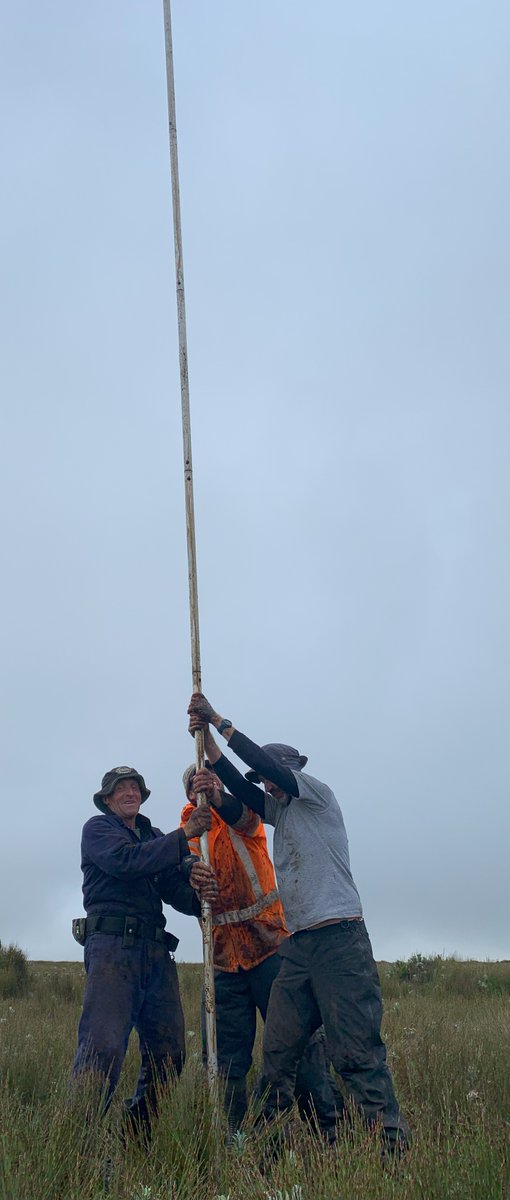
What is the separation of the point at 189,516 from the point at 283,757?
1.63 m

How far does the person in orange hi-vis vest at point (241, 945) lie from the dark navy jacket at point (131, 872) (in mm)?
332

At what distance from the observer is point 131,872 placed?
250 inches

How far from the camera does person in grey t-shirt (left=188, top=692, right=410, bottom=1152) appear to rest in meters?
5.72

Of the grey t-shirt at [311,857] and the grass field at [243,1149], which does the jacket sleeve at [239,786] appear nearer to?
the grey t-shirt at [311,857]

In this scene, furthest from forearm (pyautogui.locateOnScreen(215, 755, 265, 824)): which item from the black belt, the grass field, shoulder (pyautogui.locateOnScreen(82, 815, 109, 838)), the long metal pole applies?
the grass field

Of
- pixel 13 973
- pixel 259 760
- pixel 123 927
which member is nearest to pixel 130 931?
pixel 123 927

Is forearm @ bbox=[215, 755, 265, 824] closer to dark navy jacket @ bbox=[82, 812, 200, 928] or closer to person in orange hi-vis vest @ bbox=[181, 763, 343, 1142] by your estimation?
person in orange hi-vis vest @ bbox=[181, 763, 343, 1142]

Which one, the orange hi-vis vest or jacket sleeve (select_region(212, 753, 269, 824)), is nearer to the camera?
jacket sleeve (select_region(212, 753, 269, 824))

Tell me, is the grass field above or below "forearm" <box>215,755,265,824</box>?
below

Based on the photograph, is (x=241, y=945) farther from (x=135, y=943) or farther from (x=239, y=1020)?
(x=135, y=943)

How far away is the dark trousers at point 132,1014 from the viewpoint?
6.02 m

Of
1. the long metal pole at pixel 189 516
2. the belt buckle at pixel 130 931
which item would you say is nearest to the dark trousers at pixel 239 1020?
the long metal pole at pixel 189 516

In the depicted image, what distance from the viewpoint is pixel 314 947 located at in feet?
19.9

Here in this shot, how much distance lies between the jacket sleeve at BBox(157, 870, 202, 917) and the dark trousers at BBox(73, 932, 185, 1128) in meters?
0.29
